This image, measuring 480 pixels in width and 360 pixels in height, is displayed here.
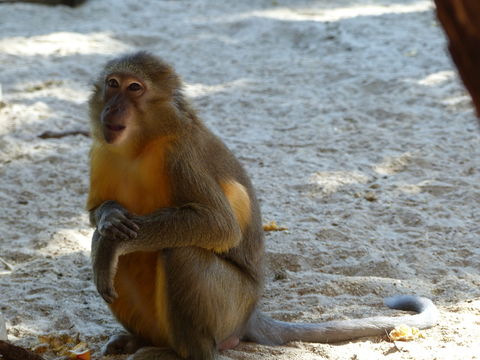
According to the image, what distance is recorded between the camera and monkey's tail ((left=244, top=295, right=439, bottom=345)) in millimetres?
4477

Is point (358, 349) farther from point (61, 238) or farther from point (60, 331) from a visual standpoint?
point (61, 238)

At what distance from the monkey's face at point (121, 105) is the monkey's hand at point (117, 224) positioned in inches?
14.5

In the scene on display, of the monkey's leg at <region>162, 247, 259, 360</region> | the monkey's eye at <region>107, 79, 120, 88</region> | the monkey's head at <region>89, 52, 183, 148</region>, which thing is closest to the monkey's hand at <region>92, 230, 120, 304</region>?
the monkey's leg at <region>162, 247, 259, 360</region>

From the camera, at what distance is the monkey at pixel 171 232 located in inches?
159

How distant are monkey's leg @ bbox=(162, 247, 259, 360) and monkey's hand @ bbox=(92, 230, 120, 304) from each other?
0.89ft

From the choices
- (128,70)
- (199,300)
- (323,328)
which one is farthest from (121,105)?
(323,328)

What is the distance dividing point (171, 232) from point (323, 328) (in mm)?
1093

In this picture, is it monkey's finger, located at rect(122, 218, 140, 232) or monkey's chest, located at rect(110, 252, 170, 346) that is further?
monkey's chest, located at rect(110, 252, 170, 346)

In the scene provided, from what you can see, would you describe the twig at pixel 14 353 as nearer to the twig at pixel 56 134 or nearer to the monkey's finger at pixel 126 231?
the monkey's finger at pixel 126 231

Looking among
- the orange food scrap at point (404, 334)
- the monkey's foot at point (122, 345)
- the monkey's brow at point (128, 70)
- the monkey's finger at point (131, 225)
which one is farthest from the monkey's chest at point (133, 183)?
the orange food scrap at point (404, 334)

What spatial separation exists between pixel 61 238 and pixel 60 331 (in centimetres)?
143

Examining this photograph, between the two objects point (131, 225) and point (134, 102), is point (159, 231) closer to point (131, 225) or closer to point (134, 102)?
point (131, 225)

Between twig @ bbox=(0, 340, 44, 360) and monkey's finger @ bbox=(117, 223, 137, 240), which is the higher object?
monkey's finger @ bbox=(117, 223, 137, 240)

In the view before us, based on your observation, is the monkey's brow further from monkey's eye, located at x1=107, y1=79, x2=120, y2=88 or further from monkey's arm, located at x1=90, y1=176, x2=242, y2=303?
monkey's arm, located at x1=90, y1=176, x2=242, y2=303
